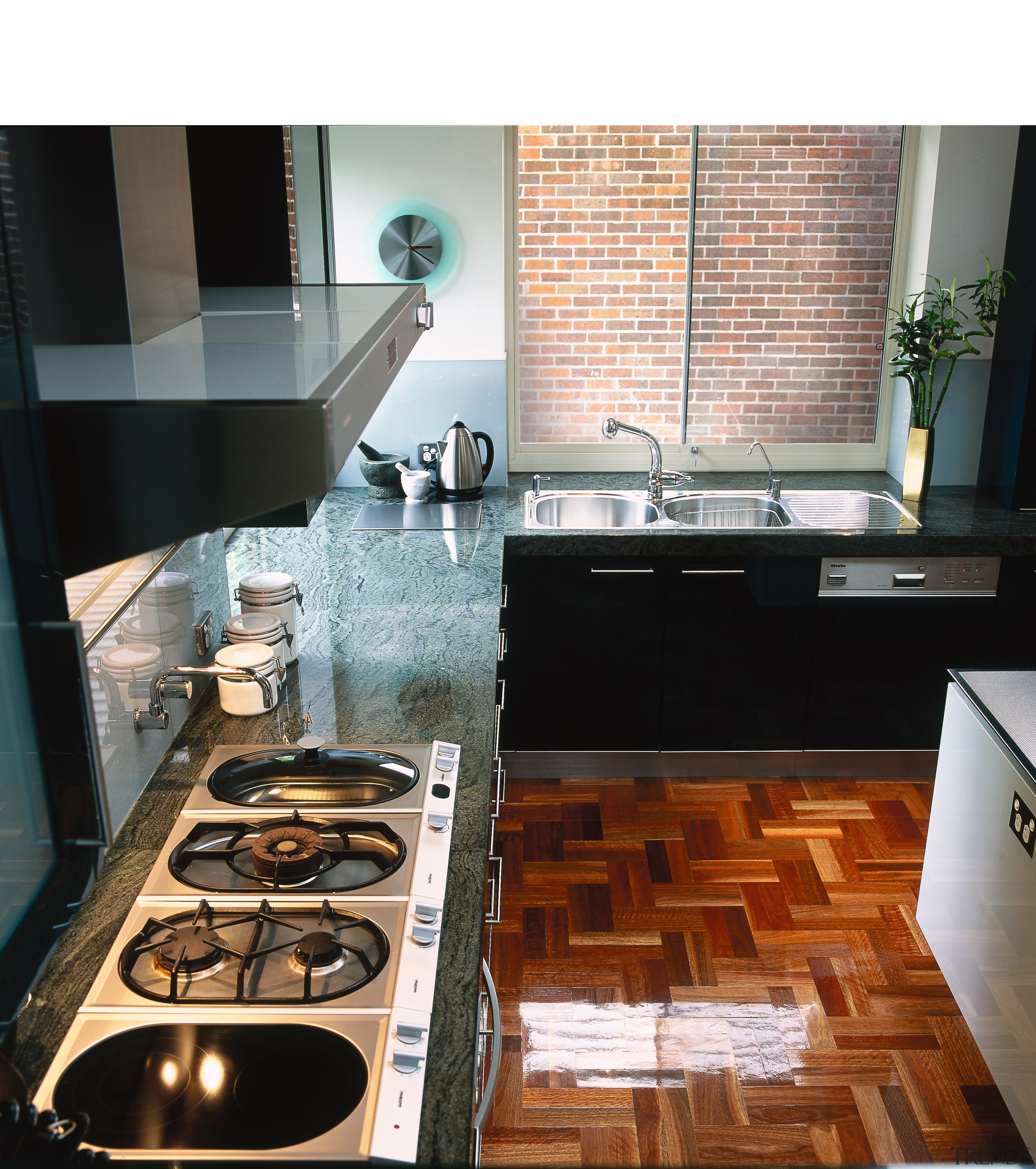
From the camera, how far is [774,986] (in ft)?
8.89

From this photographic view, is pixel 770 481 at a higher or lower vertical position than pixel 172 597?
lower

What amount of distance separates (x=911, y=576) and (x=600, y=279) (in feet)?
5.45

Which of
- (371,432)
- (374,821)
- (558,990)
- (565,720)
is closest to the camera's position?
(374,821)

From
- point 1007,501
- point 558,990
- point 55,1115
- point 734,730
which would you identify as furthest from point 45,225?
point 1007,501

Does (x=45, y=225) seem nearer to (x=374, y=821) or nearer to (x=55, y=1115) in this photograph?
(x=55, y=1115)

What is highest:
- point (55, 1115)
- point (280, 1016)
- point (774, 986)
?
point (55, 1115)

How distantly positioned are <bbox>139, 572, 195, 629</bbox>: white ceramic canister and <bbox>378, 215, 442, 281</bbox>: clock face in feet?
6.22

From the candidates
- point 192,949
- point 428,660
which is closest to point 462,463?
point 428,660

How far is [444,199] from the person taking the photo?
3.77 meters

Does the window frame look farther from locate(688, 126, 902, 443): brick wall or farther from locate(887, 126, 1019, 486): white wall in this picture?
locate(887, 126, 1019, 486): white wall

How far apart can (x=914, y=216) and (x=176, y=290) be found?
11.0 ft

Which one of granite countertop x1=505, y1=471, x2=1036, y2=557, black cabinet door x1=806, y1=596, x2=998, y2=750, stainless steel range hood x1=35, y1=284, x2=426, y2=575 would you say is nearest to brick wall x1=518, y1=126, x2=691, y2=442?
granite countertop x1=505, y1=471, x2=1036, y2=557

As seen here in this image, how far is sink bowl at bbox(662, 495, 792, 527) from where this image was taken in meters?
3.88

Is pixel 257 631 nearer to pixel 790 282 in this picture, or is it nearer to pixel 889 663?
pixel 889 663
